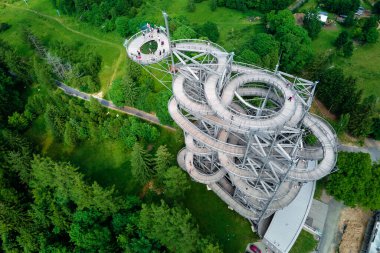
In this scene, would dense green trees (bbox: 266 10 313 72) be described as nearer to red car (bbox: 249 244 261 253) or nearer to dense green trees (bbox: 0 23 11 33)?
red car (bbox: 249 244 261 253)

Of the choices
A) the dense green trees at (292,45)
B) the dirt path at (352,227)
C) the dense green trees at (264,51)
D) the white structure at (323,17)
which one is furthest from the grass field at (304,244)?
the white structure at (323,17)

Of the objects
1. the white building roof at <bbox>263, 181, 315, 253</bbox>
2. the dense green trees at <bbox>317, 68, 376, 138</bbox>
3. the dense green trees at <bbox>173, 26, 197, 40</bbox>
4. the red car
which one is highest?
the dense green trees at <bbox>173, 26, 197, 40</bbox>

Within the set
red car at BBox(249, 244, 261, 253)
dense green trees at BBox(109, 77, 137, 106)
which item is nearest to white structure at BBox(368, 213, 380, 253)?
red car at BBox(249, 244, 261, 253)

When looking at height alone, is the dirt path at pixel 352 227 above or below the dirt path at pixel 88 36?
below

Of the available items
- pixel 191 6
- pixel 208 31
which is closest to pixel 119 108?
pixel 208 31

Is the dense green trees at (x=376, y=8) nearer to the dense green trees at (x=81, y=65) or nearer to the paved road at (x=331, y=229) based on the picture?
the paved road at (x=331, y=229)
